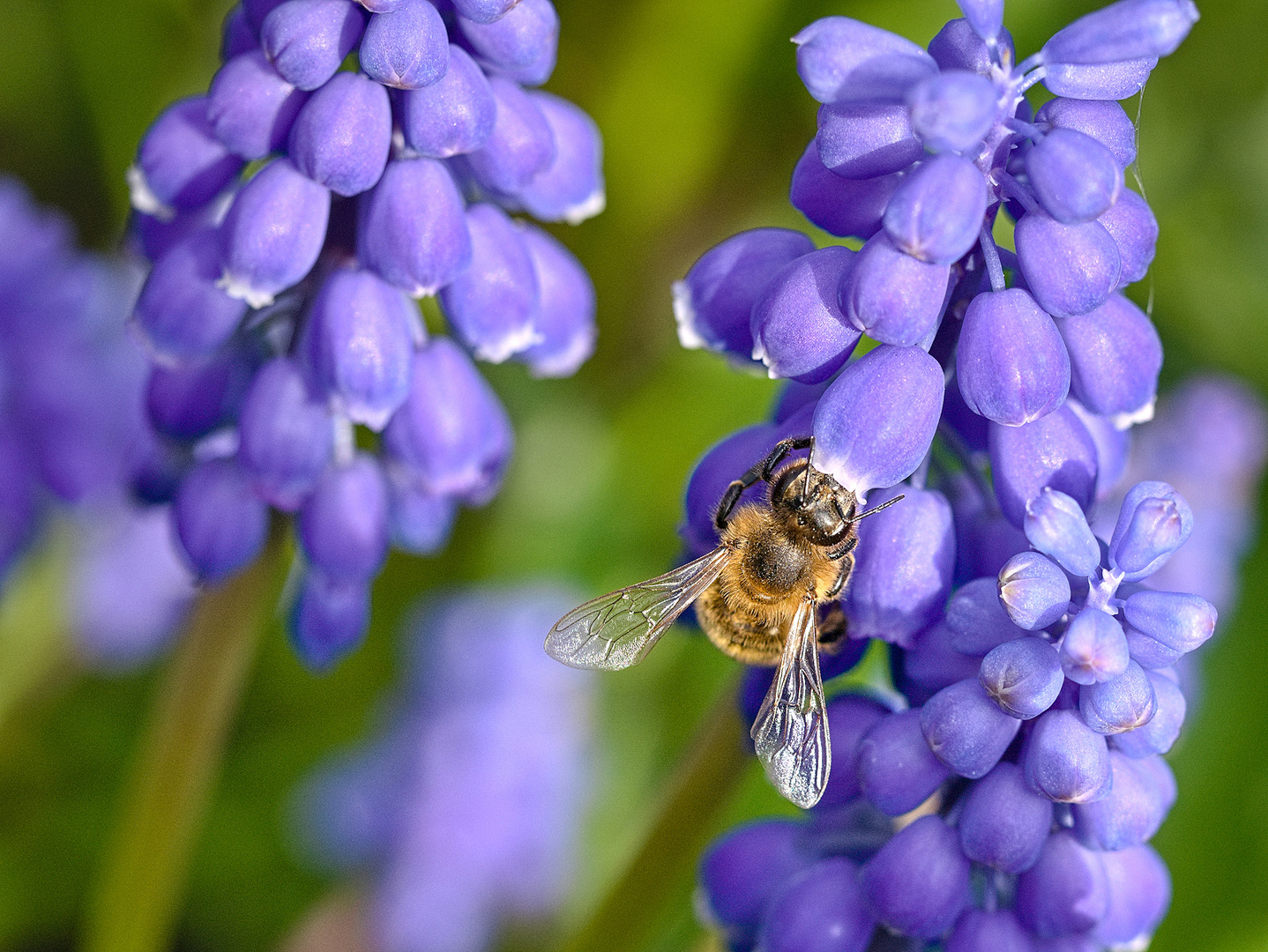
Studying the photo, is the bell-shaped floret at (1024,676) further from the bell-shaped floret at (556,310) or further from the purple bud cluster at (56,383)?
the purple bud cluster at (56,383)

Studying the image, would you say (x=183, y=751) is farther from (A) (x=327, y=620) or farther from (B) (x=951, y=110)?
(B) (x=951, y=110)

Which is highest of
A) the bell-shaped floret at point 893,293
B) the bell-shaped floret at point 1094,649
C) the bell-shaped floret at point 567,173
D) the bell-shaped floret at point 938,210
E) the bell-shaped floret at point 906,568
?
the bell-shaped floret at point 938,210

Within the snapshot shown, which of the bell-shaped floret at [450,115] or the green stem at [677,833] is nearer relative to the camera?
the bell-shaped floret at [450,115]

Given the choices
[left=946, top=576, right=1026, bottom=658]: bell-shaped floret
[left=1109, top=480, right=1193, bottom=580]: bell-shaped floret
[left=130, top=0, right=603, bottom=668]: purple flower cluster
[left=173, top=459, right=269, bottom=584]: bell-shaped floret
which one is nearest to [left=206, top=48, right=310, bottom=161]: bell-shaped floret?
[left=130, top=0, right=603, bottom=668]: purple flower cluster

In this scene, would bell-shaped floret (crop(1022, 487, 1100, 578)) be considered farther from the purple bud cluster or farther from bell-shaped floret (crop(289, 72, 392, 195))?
the purple bud cluster

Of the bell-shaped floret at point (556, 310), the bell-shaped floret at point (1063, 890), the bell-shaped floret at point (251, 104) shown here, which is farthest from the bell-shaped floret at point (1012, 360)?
the bell-shaped floret at point (251, 104)

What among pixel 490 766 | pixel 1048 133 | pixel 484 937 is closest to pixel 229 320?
pixel 1048 133
